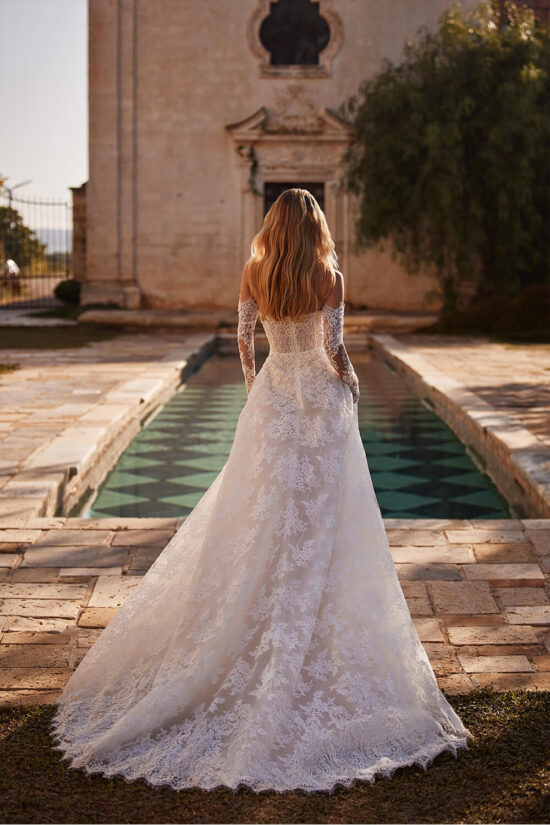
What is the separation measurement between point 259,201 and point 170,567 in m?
18.2

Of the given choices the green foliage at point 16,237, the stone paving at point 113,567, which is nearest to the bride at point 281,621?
the stone paving at point 113,567

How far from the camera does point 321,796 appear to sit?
2.62 metres

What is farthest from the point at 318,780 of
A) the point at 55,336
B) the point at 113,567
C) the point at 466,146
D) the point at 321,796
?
the point at 466,146

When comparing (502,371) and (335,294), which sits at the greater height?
(335,294)

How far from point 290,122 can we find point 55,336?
290 inches

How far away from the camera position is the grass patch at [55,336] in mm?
15062

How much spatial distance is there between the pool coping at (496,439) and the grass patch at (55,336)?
20.5ft

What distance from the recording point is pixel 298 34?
20.7 metres

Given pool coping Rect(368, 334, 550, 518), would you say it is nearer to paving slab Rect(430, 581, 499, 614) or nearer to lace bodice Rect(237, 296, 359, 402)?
paving slab Rect(430, 581, 499, 614)

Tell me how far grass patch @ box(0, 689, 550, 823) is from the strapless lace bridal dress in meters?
0.05

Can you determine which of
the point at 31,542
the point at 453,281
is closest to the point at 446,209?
the point at 453,281

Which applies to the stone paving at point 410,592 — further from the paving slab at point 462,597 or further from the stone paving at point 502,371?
the stone paving at point 502,371

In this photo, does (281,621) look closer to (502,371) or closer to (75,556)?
(75,556)

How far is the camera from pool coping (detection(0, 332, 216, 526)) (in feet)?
18.0
